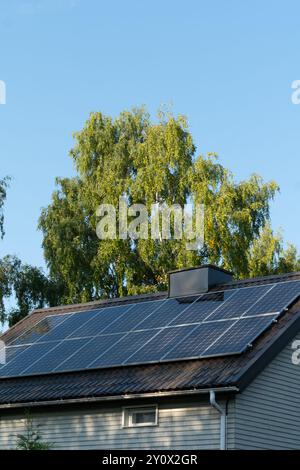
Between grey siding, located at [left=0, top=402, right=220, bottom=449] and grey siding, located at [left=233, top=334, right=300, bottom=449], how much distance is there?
0.69 metres

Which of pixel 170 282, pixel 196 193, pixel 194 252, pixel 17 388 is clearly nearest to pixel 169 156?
pixel 196 193

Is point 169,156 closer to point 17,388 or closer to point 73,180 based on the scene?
point 73,180

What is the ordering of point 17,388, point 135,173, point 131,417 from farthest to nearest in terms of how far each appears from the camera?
1. point 135,173
2. point 17,388
3. point 131,417

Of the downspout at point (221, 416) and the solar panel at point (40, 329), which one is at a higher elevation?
the solar panel at point (40, 329)

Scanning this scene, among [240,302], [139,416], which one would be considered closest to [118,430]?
[139,416]

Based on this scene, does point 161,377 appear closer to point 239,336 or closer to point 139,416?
point 139,416

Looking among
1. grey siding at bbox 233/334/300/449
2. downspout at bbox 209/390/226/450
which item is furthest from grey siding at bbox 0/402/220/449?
grey siding at bbox 233/334/300/449

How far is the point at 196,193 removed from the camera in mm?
45219

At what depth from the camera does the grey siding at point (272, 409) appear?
68.7 ft

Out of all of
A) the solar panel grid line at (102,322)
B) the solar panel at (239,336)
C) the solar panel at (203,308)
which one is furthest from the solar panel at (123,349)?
the solar panel at (239,336)

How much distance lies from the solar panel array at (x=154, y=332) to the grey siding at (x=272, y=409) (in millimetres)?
1033

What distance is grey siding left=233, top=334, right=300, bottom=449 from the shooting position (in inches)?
824

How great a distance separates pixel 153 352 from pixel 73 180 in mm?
27925

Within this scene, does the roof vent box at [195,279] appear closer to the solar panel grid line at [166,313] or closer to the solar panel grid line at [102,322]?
the solar panel grid line at [166,313]
